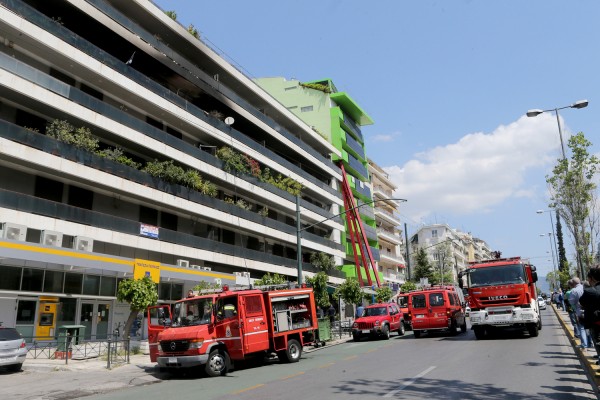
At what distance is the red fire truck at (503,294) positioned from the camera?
1792cm

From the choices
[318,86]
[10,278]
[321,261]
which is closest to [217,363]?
[10,278]

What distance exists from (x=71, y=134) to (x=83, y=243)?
550cm

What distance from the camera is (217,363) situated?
13.6 m

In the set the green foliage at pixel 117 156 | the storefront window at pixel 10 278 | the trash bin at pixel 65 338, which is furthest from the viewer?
the green foliage at pixel 117 156

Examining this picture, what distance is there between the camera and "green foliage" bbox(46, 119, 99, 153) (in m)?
23.1

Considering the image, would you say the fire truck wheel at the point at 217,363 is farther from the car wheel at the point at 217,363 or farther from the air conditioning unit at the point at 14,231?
the air conditioning unit at the point at 14,231

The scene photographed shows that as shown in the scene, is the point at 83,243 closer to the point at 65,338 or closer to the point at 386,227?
the point at 65,338

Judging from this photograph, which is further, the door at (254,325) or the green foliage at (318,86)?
the green foliage at (318,86)

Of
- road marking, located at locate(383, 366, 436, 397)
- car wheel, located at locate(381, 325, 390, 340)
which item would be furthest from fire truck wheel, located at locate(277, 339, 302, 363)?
car wheel, located at locate(381, 325, 390, 340)

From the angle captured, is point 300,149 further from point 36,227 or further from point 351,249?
point 36,227

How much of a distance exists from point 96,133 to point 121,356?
511 inches

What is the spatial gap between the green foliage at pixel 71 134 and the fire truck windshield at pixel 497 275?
19.2m

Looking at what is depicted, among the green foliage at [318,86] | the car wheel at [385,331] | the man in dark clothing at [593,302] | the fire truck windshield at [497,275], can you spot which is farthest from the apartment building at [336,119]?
the man in dark clothing at [593,302]

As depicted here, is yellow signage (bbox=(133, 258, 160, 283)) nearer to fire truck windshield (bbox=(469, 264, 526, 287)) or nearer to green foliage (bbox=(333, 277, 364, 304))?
green foliage (bbox=(333, 277, 364, 304))
